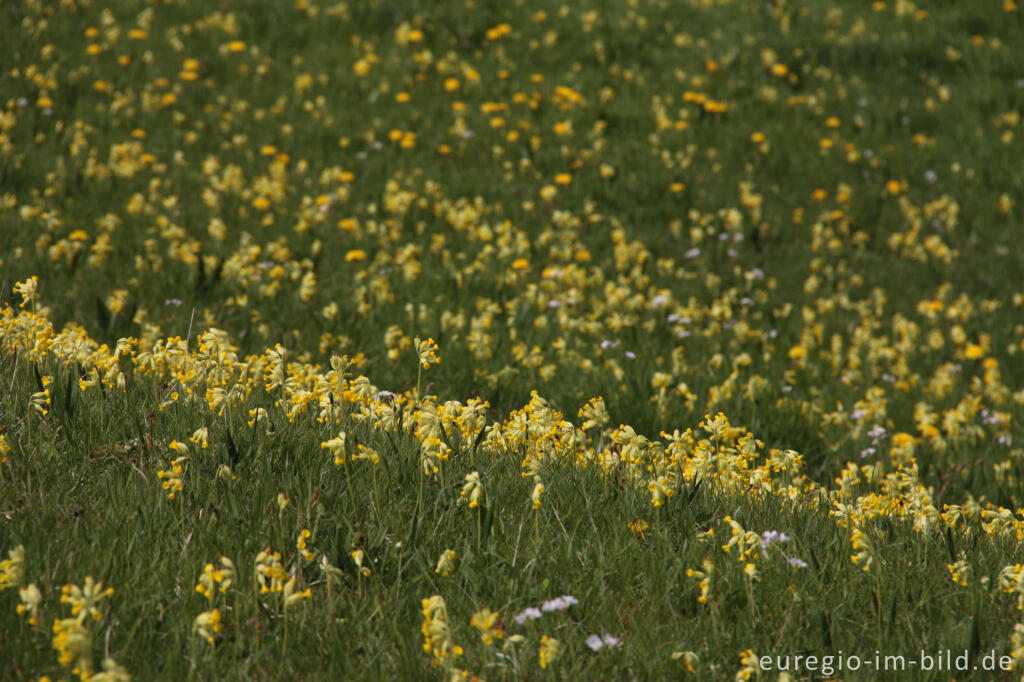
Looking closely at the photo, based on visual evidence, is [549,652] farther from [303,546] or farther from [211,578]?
[211,578]

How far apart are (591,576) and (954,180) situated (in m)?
9.99

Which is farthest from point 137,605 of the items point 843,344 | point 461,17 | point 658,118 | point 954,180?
point 461,17

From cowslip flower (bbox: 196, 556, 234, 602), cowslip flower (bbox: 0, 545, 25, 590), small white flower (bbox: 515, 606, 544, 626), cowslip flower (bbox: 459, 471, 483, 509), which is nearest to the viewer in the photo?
cowslip flower (bbox: 0, 545, 25, 590)

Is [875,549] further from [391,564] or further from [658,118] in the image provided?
[658,118]

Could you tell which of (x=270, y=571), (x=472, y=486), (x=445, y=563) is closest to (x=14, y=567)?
(x=270, y=571)

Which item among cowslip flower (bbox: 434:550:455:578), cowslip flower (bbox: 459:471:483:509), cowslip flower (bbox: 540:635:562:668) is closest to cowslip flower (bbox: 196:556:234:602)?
cowslip flower (bbox: 434:550:455:578)

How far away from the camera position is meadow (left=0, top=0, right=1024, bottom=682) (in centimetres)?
283

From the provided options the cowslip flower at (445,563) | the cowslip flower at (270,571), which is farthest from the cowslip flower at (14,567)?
the cowslip flower at (445,563)

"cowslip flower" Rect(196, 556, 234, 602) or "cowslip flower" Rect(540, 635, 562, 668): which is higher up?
"cowslip flower" Rect(196, 556, 234, 602)

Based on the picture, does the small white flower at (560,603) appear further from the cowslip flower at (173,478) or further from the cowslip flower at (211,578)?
the cowslip flower at (173,478)

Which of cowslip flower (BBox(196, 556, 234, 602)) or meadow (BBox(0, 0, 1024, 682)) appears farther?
meadow (BBox(0, 0, 1024, 682))

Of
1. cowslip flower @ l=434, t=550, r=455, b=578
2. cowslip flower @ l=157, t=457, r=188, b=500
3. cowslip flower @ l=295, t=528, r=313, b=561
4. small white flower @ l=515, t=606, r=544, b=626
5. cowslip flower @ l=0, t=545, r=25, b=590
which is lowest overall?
small white flower @ l=515, t=606, r=544, b=626

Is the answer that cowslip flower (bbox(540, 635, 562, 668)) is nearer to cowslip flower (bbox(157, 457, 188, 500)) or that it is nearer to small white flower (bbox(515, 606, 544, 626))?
small white flower (bbox(515, 606, 544, 626))

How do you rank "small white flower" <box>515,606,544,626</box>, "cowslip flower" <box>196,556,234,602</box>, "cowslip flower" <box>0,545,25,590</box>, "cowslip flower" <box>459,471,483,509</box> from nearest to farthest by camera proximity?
"cowslip flower" <box>0,545,25,590</box> → "cowslip flower" <box>196,556,234,602</box> → "small white flower" <box>515,606,544,626</box> → "cowslip flower" <box>459,471,483,509</box>
